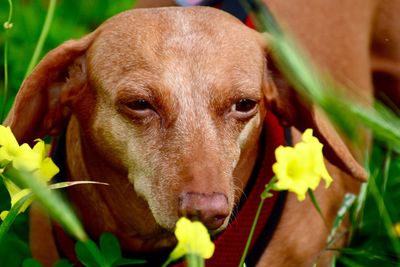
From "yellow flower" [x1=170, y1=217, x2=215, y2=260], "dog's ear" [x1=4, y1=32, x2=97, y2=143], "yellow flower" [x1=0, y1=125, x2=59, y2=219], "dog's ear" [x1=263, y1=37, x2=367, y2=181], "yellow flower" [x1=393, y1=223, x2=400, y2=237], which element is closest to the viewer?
"yellow flower" [x1=170, y1=217, x2=215, y2=260]

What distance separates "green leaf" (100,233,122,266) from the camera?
201cm

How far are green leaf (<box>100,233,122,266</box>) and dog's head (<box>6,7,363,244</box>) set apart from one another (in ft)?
0.45

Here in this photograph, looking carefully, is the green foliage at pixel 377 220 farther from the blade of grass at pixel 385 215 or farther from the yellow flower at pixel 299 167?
the yellow flower at pixel 299 167

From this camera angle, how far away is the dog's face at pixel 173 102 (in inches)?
75.6

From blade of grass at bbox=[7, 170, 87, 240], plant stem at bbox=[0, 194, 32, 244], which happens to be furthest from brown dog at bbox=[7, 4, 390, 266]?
blade of grass at bbox=[7, 170, 87, 240]

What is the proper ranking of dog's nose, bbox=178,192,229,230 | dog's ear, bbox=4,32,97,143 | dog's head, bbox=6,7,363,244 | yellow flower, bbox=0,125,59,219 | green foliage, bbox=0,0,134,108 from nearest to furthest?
yellow flower, bbox=0,125,59,219
dog's nose, bbox=178,192,229,230
dog's head, bbox=6,7,363,244
dog's ear, bbox=4,32,97,143
green foliage, bbox=0,0,134,108

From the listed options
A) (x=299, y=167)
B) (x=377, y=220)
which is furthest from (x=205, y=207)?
(x=377, y=220)

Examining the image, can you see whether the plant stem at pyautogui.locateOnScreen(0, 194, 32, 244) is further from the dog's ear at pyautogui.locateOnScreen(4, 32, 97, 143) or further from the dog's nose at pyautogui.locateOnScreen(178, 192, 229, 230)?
the dog's ear at pyautogui.locateOnScreen(4, 32, 97, 143)

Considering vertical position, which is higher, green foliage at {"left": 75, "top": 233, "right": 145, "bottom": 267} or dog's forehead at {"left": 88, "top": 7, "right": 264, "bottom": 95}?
dog's forehead at {"left": 88, "top": 7, "right": 264, "bottom": 95}

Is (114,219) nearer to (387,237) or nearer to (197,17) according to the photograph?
(197,17)

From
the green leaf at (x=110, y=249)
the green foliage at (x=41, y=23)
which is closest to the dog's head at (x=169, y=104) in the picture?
the green leaf at (x=110, y=249)

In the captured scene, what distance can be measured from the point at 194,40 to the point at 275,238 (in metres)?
0.71

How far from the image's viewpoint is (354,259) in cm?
279

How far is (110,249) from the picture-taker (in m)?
2.05
